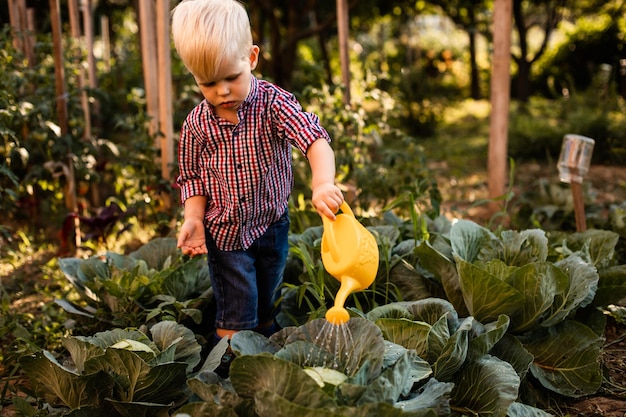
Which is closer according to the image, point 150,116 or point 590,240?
point 590,240

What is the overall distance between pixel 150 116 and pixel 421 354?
232cm

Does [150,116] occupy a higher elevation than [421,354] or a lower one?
higher

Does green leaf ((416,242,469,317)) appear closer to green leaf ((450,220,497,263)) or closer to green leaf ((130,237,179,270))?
green leaf ((450,220,497,263))

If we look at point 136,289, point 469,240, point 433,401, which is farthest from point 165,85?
point 433,401

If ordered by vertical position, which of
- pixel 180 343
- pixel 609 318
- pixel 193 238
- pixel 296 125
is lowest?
pixel 609 318

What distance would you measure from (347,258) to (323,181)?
0.83 feet

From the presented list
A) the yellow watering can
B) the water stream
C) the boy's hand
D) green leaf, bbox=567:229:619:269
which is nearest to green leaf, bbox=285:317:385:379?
the water stream

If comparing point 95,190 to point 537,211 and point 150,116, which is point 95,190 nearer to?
point 150,116

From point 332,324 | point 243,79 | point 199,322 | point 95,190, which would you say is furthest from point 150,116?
point 332,324

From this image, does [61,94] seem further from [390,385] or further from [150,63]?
[390,385]

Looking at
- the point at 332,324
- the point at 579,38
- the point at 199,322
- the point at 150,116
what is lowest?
the point at 199,322

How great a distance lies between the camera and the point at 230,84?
6.60 feet

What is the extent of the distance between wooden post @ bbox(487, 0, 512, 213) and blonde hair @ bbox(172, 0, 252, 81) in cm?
273

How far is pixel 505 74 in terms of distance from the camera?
4.35m
